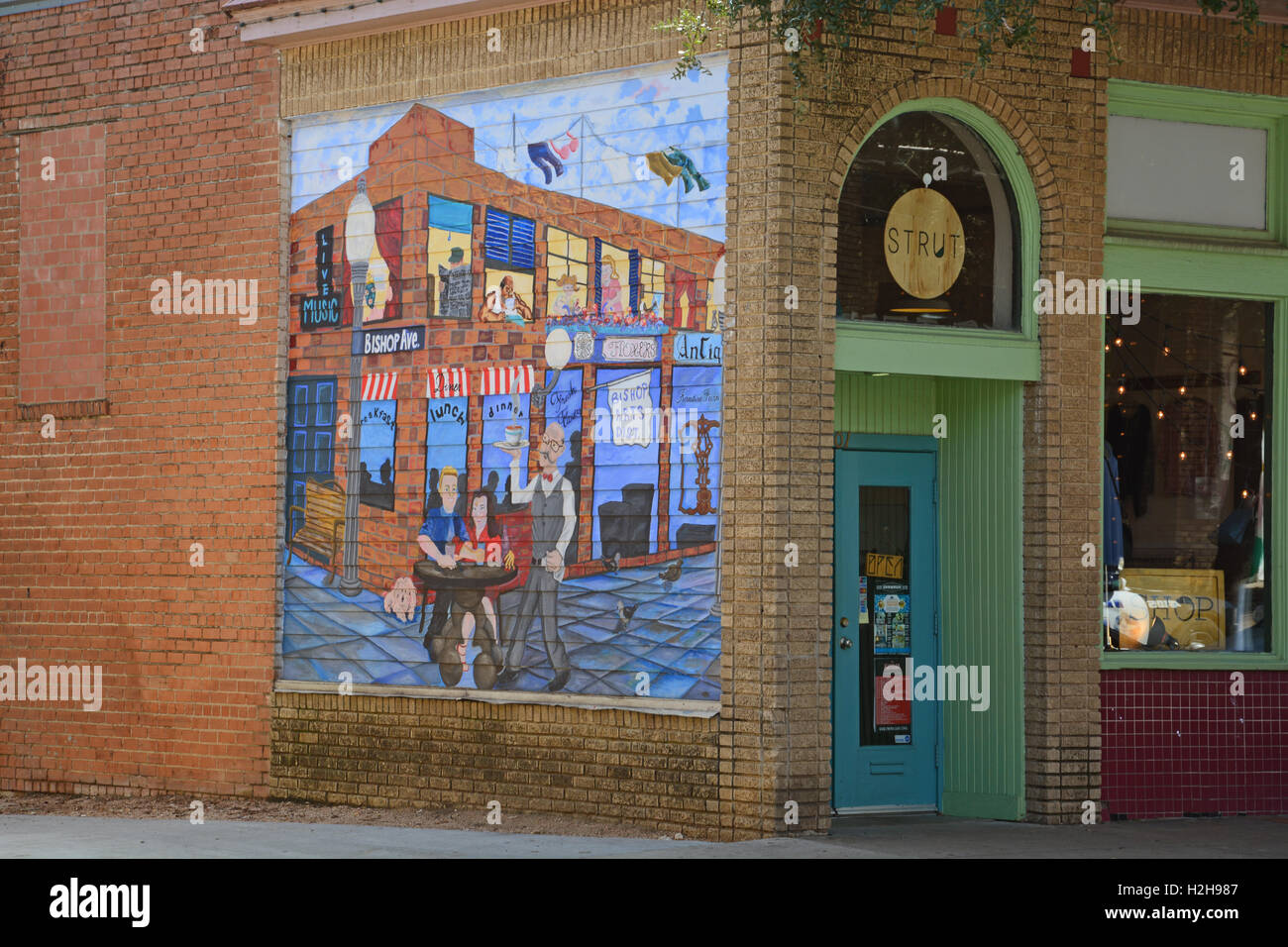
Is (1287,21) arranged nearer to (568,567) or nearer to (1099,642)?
(1099,642)

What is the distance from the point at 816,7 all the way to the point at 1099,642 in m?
4.62

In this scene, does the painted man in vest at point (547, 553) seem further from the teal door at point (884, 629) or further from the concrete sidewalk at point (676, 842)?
the teal door at point (884, 629)

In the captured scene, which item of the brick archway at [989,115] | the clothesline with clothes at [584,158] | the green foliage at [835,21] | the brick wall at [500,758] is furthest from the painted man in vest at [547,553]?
the green foliage at [835,21]

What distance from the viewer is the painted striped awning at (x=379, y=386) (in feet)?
39.0

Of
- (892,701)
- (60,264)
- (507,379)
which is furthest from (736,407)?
(60,264)

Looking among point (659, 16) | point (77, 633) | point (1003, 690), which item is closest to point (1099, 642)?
point (1003, 690)

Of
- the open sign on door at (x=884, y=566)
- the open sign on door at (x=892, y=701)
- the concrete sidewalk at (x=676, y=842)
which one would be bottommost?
the concrete sidewalk at (x=676, y=842)

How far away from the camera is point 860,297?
10.8 m

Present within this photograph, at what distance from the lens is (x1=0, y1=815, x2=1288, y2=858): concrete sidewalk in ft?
31.7

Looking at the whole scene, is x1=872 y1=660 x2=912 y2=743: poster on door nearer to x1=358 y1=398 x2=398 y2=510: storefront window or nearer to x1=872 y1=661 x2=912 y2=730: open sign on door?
x1=872 y1=661 x2=912 y2=730: open sign on door

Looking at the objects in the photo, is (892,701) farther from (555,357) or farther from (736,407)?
(555,357)

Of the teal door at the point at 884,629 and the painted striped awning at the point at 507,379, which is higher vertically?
the painted striped awning at the point at 507,379

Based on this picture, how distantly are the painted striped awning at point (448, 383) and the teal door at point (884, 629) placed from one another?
2.68m

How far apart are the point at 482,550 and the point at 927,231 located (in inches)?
147
